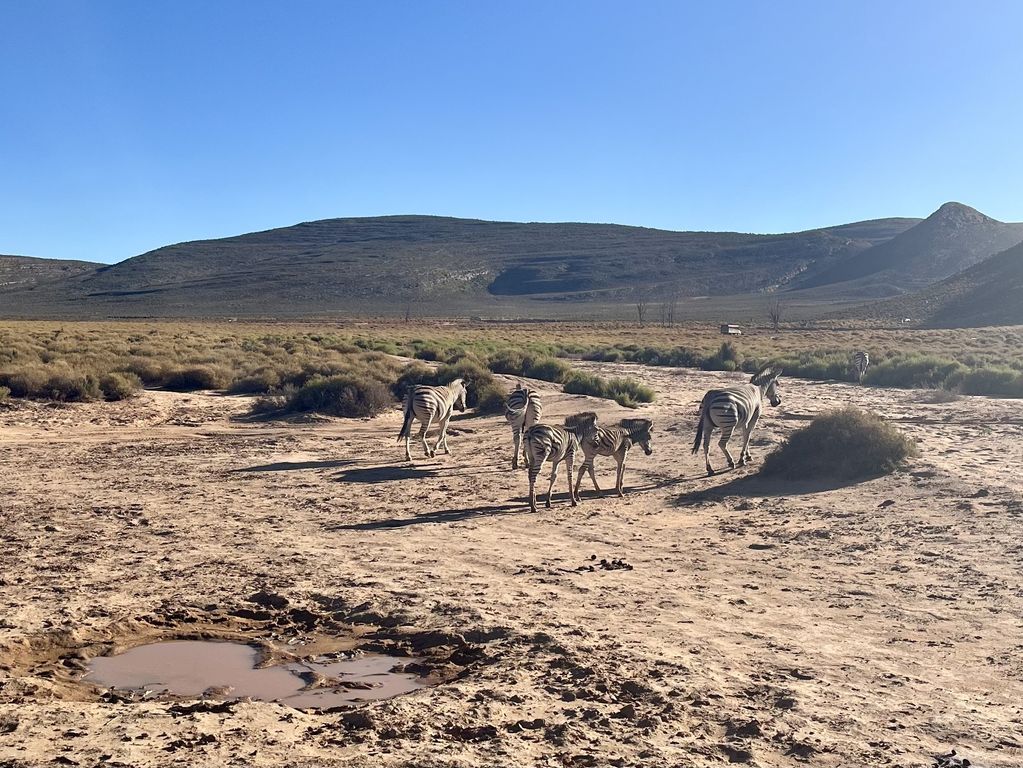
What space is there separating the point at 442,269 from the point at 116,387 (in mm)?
136903

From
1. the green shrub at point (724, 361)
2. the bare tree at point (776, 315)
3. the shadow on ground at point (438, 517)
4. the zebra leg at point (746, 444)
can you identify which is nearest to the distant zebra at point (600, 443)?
the shadow on ground at point (438, 517)

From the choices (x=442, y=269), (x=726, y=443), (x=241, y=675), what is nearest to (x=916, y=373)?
(x=726, y=443)

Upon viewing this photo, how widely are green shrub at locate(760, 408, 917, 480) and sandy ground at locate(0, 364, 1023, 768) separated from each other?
0.48 metres

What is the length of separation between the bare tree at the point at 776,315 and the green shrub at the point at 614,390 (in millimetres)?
48795

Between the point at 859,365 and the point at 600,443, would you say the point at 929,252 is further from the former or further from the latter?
the point at 600,443

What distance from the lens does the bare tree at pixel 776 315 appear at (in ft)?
247

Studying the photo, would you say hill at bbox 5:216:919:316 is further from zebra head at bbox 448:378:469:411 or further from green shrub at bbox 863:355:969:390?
zebra head at bbox 448:378:469:411

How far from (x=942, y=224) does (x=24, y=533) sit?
6647 inches

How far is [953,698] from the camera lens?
20.6ft

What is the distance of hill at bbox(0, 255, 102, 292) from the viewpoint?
154 meters

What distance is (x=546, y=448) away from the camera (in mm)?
12711

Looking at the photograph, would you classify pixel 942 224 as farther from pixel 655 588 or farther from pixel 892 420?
pixel 655 588

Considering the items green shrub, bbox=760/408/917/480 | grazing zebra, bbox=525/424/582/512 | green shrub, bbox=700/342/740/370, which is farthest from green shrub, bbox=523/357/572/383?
grazing zebra, bbox=525/424/582/512

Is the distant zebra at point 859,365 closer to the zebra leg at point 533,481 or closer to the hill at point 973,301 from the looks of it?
the zebra leg at point 533,481
